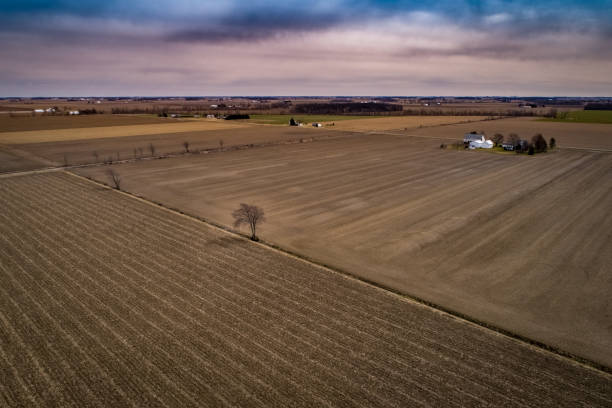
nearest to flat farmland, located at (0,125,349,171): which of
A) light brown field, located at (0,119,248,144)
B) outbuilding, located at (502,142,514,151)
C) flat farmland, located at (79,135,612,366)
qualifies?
light brown field, located at (0,119,248,144)

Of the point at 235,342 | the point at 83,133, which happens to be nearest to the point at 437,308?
the point at 235,342

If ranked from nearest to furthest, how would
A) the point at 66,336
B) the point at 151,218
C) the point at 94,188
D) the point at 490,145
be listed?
the point at 66,336, the point at 151,218, the point at 94,188, the point at 490,145

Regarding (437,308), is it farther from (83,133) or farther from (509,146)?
(83,133)

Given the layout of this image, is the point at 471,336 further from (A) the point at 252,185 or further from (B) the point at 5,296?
(A) the point at 252,185

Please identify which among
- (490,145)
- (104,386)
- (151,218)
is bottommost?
(104,386)

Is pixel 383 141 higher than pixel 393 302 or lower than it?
higher

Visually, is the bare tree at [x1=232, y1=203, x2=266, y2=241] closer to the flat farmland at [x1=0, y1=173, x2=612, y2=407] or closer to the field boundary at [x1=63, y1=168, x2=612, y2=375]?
the field boundary at [x1=63, y1=168, x2=612, y2=375]

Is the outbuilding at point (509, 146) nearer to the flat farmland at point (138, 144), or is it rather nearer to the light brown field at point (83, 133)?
the flat farmland at point (138, 144)

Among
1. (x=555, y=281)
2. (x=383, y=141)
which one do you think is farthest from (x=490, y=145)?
(x=555, y=281)
